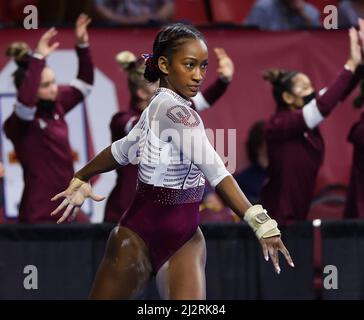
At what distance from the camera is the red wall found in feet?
28.5

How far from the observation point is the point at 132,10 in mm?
9664

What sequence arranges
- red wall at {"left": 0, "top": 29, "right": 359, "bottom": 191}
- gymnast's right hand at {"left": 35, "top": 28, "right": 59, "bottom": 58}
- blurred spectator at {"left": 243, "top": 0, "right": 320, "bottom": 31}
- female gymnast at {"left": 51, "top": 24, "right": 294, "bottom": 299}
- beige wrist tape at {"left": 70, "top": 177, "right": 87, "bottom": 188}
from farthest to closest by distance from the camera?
blurred spectator at {"left": 243, "top": 0, "right": 320, "bottom": 31} < red wall at {"left": 0, "top": 29, "right": 359, "bottom": 191} < gymnast's right hand at {"left": 35, "top": 28, "right": 59, "bottom": 58} < beige wrist tape at {"left": 70, "top": 177, "right": 87, "bottom": 188} < female gymnast at {"left": 51, "top": 24, "right": 294, "bottom": 299}

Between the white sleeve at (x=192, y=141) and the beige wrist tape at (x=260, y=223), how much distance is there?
21 cm

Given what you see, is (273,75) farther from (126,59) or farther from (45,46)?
(45,46)

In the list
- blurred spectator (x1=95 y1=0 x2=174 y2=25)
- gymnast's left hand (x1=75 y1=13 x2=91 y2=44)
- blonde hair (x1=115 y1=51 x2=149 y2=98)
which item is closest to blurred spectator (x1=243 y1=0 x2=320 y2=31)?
blurred spectator (x1=95 y1=0 x2=174 y2=25)

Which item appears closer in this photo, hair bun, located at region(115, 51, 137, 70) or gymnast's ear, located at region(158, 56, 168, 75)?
gymnast's ear, located at region(158, 56, 168, 75)

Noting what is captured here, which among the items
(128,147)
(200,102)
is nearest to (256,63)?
(200,102)

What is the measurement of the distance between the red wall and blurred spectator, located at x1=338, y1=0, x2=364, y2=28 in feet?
2.30

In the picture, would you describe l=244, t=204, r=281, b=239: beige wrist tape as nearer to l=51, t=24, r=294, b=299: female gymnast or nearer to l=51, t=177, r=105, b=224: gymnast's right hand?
l=51, t=24, r=294, b=299: female gymnast

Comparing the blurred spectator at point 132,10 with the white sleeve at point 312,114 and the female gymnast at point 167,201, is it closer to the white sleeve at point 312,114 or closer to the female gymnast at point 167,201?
the white sleeve at point 312,114

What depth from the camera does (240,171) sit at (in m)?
8.68

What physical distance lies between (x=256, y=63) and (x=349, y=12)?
4.18ft

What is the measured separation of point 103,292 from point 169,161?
676 millimetres

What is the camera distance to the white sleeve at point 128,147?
5.52m
